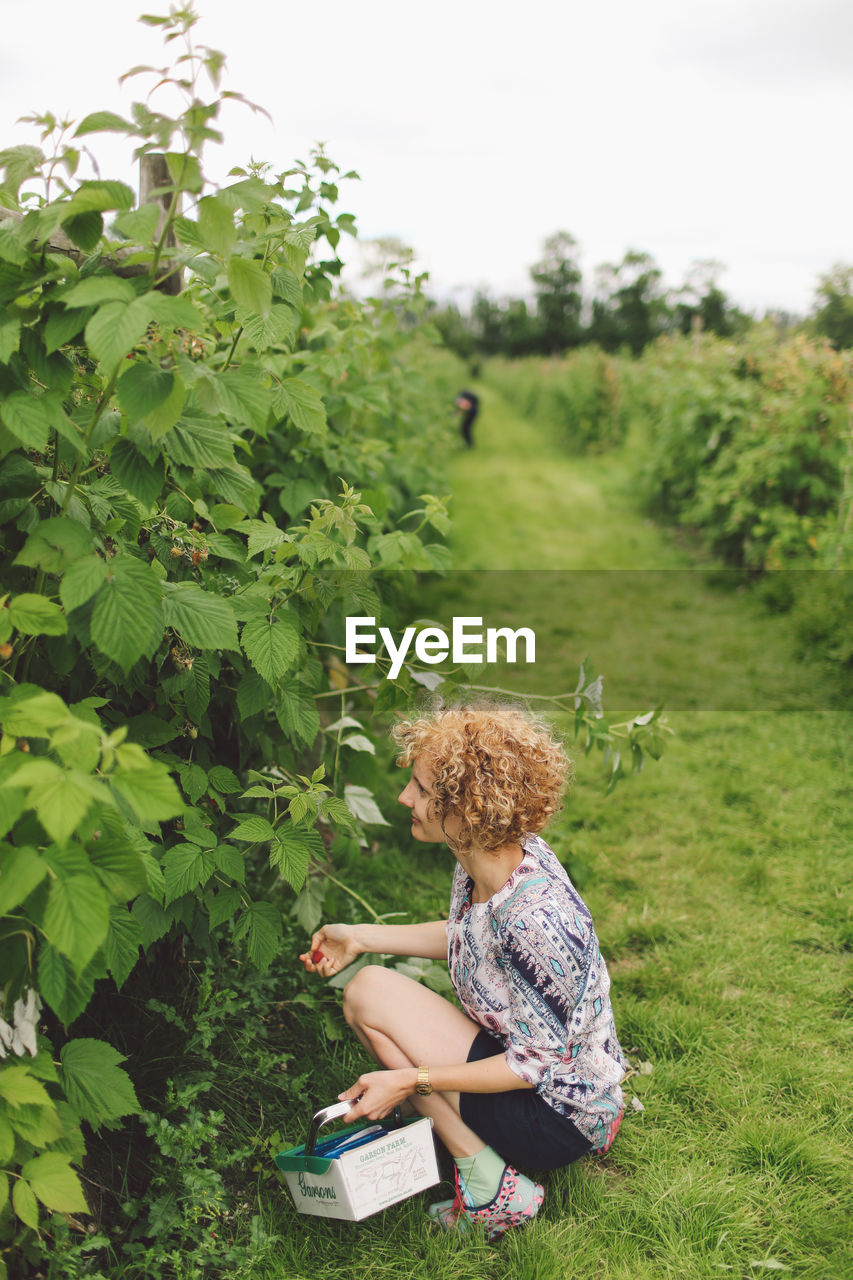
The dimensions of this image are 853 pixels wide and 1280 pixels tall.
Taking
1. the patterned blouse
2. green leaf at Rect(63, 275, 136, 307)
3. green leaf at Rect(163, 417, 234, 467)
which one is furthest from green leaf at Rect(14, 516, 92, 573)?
the patterned blouse

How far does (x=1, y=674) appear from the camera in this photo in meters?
1.36

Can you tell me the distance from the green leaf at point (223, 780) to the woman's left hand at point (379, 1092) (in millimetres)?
606

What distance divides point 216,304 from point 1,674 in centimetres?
105

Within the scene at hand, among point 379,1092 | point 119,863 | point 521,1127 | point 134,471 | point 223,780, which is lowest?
point 521,1127

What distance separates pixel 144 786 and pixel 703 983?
205 centimetres

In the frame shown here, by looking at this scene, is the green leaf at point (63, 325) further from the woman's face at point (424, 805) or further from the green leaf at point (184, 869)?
the woman's face at point (424, 805)

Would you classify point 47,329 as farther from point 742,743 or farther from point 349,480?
point 742,743

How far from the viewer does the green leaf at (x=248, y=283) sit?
1260 millimetres

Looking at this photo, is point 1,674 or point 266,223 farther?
point 266,223

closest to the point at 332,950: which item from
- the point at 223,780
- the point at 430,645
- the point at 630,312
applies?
the point at 223,780

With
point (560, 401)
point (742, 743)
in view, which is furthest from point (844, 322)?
point (560, 401)

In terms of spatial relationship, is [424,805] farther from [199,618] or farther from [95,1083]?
[95,1083]

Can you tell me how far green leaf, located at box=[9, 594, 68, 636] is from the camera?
1277mm

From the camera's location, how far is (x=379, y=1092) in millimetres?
1766
